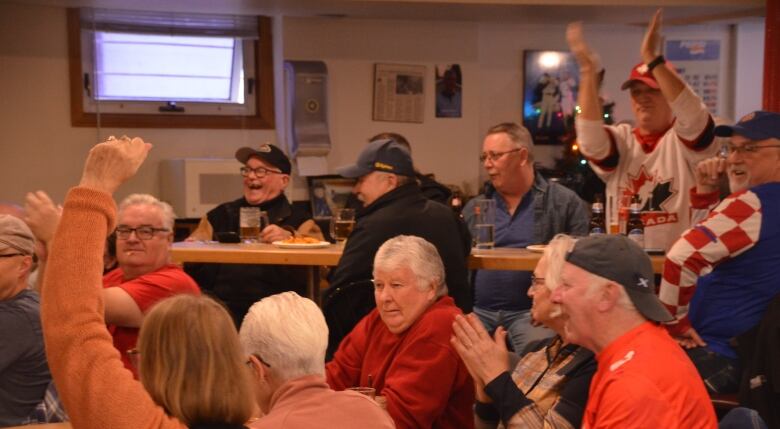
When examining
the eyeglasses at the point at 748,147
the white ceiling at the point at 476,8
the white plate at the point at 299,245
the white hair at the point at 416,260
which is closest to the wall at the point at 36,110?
the white ceiling at the point at 476,8

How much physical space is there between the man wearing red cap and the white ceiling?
2440mm

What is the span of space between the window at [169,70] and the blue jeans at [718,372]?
4.73 meters

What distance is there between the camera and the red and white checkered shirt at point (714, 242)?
3633 millimetres

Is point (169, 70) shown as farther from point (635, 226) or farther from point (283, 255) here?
point (635, 226)

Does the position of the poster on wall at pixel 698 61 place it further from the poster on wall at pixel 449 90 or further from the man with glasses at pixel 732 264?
the man with glasses at pixel 732 264

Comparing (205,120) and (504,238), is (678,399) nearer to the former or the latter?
(504,238)

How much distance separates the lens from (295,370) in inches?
93.5

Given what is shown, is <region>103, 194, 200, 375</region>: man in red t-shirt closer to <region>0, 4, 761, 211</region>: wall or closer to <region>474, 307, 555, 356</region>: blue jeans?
→ <region>474, 307, 555, 356</region>: blue jeans

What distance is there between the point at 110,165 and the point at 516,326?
9.24 ft

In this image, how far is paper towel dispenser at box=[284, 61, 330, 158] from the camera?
7516mm

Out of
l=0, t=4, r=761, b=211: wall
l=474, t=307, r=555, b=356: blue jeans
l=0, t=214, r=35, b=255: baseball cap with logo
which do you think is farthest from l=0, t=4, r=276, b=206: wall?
l=0, t=214, r=35, b=255: baseball cap with logo

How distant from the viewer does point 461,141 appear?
804 cm

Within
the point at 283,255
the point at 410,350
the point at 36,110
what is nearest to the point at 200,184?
the point at 36,110

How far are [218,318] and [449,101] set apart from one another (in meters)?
6.07
